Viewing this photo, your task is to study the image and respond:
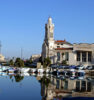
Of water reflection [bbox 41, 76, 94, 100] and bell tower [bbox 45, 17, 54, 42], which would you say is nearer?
water reflection [bbox 41, 76, 94, 100]

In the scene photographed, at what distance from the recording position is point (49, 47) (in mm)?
89125

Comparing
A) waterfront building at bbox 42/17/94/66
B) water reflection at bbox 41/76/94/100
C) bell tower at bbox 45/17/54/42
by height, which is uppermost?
bell tower at bbox 45/17/54/42

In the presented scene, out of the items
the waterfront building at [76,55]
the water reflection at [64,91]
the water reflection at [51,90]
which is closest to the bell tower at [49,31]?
the waterfront building at [76,55]

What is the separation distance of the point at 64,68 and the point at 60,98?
42.3 m

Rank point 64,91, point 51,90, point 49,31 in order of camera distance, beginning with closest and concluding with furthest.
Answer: point 64,91 < point 51,90 < point 49,31

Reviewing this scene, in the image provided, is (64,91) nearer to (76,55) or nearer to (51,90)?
(51,90)

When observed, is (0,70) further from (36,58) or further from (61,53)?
(36,58)

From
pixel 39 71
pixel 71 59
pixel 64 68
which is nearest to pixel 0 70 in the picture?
pixel 39 71

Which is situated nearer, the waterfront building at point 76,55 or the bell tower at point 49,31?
the waterfront building at point 76,55

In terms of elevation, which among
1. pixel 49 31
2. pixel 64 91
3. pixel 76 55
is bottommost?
pixel 64 91

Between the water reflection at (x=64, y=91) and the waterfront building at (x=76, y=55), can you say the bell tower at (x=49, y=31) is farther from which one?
the water reflection at (x=64, y=91)

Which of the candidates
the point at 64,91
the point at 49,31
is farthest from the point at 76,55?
the point at 64,91

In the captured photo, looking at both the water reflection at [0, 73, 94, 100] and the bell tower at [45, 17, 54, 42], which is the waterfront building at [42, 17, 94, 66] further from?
A: the water reflection at [0, 73, 94, 100]

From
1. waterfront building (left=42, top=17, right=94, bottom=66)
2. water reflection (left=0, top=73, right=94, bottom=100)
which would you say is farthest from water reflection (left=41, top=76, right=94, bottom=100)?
waterfront building (left=42, top=17, right=94, bottom=66)
